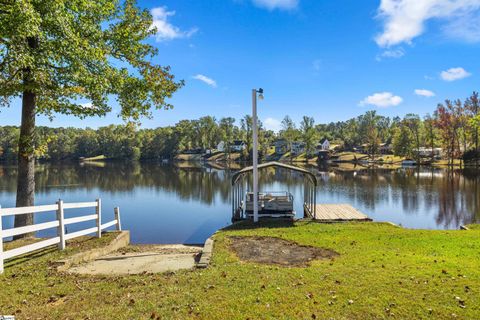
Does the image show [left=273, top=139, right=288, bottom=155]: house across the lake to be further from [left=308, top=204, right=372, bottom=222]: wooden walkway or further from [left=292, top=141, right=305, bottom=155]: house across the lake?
[left=308, top=204, right=372, bottom=222]: wooden walkway

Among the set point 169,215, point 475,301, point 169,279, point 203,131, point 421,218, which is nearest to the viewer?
point 475,301

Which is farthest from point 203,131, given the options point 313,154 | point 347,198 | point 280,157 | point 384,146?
point 347,198

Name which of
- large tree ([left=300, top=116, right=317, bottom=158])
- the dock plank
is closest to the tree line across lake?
large tree ([left=300, top=116, right=317, bottom=158])

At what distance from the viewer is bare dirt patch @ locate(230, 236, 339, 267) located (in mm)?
8757

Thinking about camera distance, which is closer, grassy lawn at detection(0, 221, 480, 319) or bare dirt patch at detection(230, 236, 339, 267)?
grassy lawn at detection(0, 221, 480, 319)

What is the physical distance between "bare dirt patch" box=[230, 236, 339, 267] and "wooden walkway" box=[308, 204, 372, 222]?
20.5 feet

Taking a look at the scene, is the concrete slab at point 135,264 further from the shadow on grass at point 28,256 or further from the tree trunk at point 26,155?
the tree trunk at point 26,155

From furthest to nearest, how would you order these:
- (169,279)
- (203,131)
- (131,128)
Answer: (203,131) → (131,128) → (169,279)

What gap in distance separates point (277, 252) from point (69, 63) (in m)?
9.27

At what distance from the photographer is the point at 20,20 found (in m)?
7.80

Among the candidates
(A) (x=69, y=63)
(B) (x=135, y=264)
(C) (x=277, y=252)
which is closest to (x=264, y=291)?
(C) (x=277, y=252)

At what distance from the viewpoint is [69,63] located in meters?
10.2

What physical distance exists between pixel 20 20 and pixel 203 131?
111m

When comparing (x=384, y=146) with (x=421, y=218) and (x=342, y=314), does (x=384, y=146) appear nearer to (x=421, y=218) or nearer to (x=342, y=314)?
(x=421, y=218)
